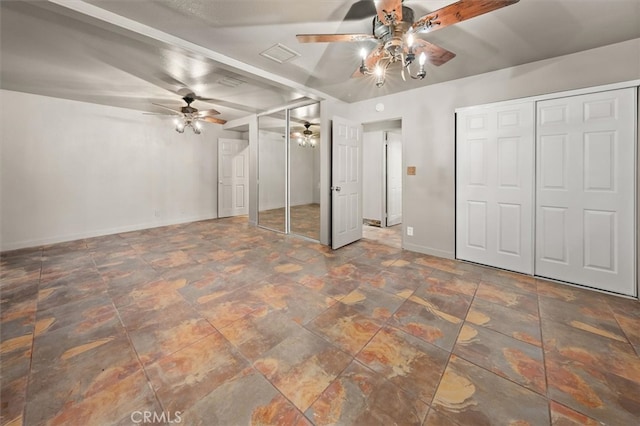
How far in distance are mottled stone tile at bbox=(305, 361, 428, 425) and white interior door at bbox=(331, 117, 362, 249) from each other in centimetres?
274

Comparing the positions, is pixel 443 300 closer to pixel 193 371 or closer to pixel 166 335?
pixel 193 371

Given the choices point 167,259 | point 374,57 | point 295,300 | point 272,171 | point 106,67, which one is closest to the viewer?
point 374,57

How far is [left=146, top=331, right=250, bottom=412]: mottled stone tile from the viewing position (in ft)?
4.62

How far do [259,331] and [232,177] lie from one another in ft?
20.2

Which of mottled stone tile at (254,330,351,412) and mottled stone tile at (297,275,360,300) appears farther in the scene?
mottled stone tile at (297,275,360,300)

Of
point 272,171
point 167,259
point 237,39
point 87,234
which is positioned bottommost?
point 167,259

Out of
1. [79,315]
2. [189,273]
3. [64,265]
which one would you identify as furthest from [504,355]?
[64,265]

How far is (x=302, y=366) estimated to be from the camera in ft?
5.37

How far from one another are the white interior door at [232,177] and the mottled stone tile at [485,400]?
6.90m

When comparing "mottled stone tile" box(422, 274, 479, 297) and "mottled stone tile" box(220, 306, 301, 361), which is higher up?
"mottled stone tile" box(422, 274, 479, 297)

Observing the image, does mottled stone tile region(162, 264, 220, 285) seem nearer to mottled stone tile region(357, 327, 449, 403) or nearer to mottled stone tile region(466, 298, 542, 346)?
mottled stone tile region(357, 327, 449, 403)

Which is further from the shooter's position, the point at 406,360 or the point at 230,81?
A: the point at 230,81

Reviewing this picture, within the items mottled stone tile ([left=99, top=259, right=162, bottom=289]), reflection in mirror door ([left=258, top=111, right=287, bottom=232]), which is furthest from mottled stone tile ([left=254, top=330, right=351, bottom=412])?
reflection in mirror door ([left=258, top=111, right=287, bottom=232])

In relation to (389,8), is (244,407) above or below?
below
